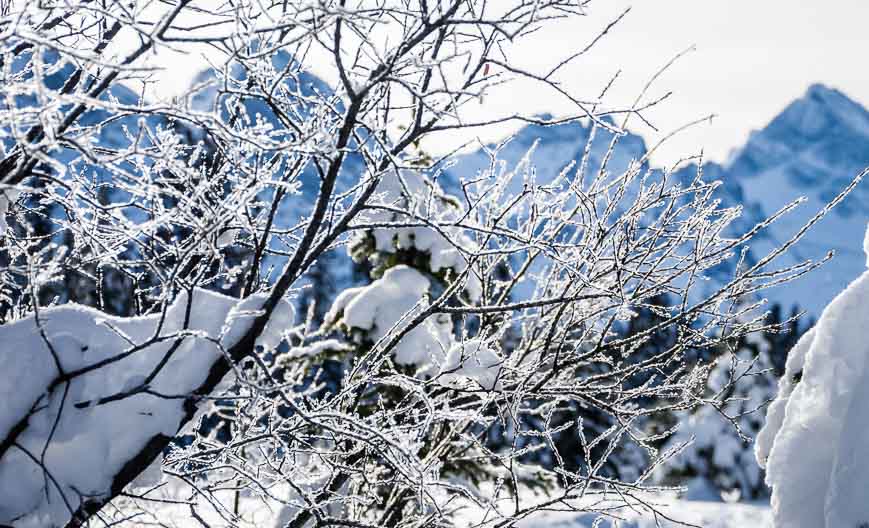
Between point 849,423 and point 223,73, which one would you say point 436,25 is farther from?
point 849,423

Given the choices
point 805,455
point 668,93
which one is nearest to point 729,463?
point 805,455

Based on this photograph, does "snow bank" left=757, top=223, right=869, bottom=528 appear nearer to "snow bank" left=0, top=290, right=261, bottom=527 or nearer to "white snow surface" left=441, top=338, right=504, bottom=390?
"white snow surface" left=441, top=338, right=504, bottom=390

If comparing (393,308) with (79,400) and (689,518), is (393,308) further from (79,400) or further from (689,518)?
(689,518)

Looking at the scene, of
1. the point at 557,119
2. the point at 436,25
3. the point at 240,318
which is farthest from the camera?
the point at 240,318

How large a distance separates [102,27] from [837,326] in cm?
455

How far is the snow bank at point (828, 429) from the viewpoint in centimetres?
449

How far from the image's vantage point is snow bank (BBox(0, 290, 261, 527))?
2561 mm

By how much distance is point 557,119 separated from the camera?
2.61m

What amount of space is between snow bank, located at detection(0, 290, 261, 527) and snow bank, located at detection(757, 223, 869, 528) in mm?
3712

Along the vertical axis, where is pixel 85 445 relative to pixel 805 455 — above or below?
above

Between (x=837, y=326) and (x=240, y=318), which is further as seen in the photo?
(x=837, y=326)

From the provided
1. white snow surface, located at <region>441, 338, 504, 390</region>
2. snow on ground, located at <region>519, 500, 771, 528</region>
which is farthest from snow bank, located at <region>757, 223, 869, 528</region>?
snow on ground, located at <region>519, 500, 771, 528</region>

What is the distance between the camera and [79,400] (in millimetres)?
2629

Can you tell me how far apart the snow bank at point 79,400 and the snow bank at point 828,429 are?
12.2 feet
